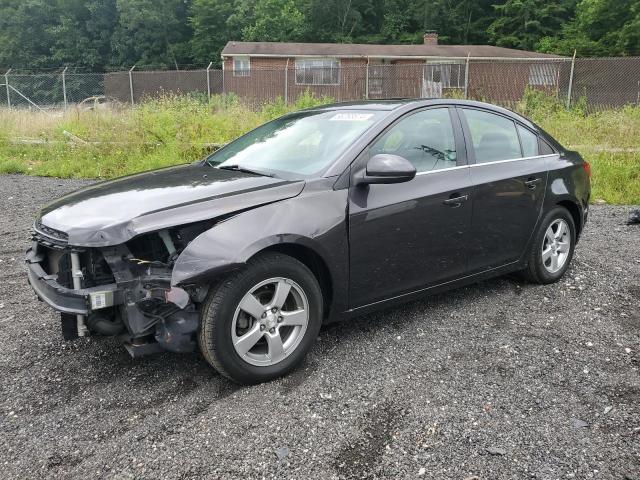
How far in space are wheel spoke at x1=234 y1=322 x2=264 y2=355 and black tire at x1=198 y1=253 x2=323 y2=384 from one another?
0.14 feet

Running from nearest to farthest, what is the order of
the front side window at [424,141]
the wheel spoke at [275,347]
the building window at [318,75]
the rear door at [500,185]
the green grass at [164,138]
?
the wheel spoke at [275,347] → the front side window at [424,141] → the rear door at [500,185] → the green grass at [164,138] → the building window at [318,75]

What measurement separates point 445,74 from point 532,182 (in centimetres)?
1650

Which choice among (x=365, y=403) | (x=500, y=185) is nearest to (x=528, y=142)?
(x=500, y=185)

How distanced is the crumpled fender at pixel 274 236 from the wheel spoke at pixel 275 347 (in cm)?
50

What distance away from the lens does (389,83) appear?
2048 cm

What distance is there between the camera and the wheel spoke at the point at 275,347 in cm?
320

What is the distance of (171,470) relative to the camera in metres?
2.51

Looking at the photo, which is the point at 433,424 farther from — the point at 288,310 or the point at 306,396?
the point at 288,310

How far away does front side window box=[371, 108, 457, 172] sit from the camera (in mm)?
3809

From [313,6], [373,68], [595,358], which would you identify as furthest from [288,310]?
[313,6]

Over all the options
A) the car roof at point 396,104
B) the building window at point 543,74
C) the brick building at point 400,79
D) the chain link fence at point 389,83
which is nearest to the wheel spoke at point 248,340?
the car roof at point 396,104

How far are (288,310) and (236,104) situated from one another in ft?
39.4

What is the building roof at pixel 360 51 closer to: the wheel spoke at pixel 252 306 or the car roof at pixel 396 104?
the car roof at pixel 396 104

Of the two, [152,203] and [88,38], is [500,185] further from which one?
[88,38]
